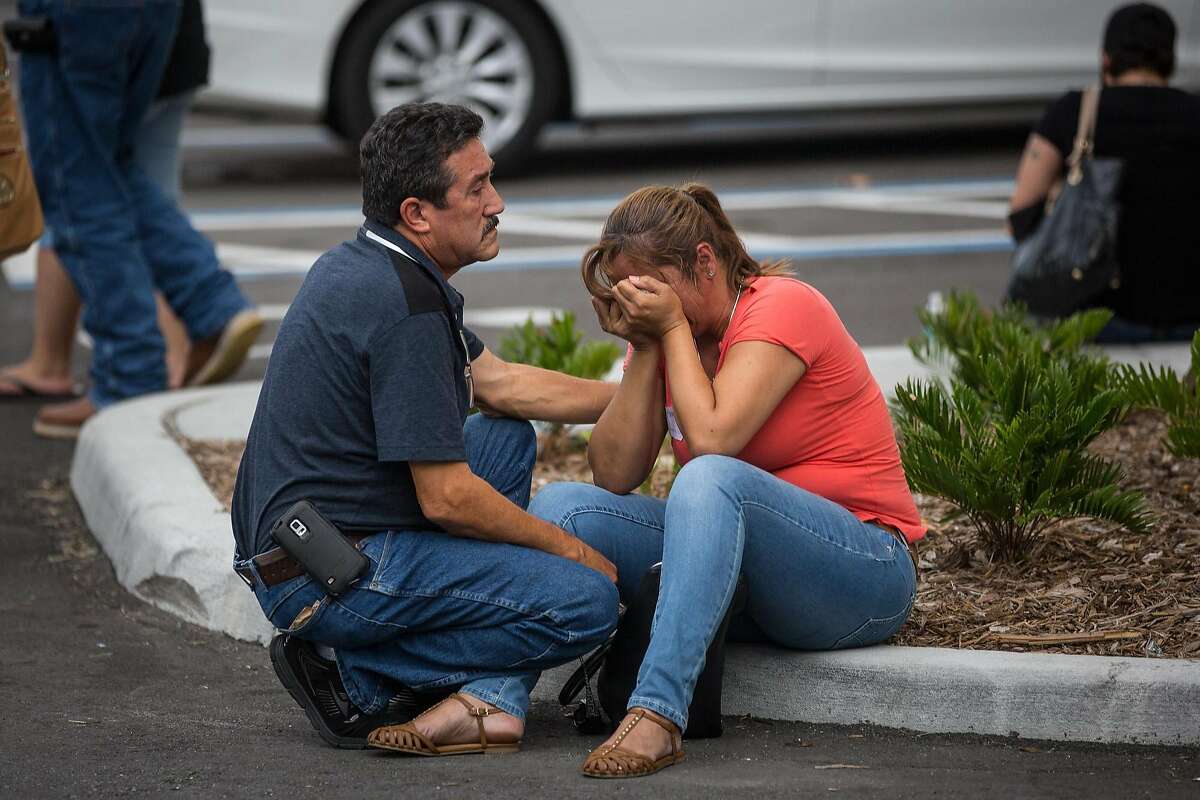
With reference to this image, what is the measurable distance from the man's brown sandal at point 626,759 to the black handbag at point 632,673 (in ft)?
0.54

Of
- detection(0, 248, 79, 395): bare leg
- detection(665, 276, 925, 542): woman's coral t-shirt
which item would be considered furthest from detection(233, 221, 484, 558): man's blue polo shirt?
detection(0, 248, 79, 395): bare leg

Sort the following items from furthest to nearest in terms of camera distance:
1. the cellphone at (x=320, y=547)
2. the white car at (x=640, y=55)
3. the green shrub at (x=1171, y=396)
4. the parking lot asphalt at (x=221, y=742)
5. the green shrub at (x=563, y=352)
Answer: the white car at (x=640, y=55) → the green shrub at (x=563, y=352) → the green shrub at (x=1171, y=396) → the cellphone at (x=320, y=547) → the parking lot asphalt at (x=221, y=742)

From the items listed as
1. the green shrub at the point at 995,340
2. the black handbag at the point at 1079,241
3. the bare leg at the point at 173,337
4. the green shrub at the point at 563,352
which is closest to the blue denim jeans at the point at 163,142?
the bare leg at the point at 173,337

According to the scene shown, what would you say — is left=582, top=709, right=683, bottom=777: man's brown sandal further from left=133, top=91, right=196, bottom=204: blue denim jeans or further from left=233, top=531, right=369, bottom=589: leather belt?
left=133, top=91, right=196, bottom=204: blue denim jeans

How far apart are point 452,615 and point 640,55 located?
6.52m

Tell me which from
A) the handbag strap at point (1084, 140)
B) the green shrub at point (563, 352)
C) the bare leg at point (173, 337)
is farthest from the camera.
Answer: the bare leg at point (173, 337)

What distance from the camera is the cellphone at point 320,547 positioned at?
3.40 metres

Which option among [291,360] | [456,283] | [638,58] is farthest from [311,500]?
[638,58]

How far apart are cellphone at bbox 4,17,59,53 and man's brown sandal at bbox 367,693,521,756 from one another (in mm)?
3038

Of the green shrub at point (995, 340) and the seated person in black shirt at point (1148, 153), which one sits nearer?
the green shrub at point (995, 340)

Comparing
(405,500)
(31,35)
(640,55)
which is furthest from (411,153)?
(640,55)

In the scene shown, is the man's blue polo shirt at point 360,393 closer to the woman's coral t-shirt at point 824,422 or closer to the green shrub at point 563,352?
the woman's coral t-shirt at point 824,422

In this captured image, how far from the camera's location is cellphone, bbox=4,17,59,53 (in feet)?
18.4

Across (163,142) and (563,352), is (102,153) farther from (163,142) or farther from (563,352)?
(563,352)
